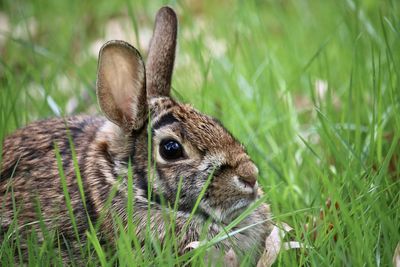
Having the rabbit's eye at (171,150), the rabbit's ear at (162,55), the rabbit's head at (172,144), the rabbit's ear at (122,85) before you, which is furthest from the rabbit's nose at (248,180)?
the rabbit's ear at (162,55)

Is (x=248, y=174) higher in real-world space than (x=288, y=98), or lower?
lower

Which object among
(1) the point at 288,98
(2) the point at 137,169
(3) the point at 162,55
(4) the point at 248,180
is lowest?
(4) the point at 248,180

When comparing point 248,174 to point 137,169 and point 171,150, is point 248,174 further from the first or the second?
point 137,169

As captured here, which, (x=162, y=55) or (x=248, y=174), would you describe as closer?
(x=248, y=174)

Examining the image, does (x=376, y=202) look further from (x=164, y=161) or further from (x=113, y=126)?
(x=113, y=126)

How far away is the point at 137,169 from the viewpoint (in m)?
3.77

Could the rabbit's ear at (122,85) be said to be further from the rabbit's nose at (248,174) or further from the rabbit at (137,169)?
the rabbit's nose at (248,174)

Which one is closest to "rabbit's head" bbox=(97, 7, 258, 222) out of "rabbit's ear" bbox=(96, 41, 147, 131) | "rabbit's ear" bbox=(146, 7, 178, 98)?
"rabbit's ear" bbox=(96, 41, 147, 131)

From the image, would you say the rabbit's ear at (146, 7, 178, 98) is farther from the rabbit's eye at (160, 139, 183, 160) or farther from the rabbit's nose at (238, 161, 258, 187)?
the rabbit's nose at (238, 161, 258, 187)

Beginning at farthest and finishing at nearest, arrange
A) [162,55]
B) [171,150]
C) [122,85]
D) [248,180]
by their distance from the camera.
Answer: [162,55], [122,85], [171,150], [248,180]

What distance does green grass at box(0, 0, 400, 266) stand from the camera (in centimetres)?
344

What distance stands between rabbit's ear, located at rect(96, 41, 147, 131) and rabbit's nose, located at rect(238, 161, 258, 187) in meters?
0.58

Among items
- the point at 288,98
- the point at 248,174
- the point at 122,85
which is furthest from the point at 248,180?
the point at 288,98

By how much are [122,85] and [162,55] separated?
1.37 feet
